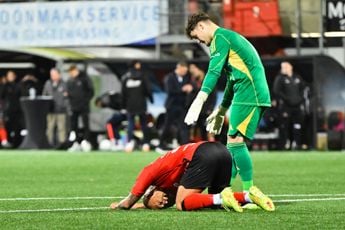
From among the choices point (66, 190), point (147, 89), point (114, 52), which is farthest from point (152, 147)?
point (66, 190)

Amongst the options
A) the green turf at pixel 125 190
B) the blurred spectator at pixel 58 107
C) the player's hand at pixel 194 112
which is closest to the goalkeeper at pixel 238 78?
the player's hand at pixel 194 112

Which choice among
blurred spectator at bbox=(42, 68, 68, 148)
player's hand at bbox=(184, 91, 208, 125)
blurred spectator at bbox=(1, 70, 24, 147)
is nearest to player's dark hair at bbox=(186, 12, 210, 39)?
player's hand at bbox=(184, 91, 208, 125)

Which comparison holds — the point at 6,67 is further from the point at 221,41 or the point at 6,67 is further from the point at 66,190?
the point at 221,41

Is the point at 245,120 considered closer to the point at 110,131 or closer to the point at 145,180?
the point at 145,180

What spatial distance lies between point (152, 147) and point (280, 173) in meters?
11.2

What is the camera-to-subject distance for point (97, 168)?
75.5 feet

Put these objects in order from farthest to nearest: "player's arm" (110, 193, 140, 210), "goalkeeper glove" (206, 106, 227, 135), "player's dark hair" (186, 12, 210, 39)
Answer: "goalkeeper glove" (206, 106, 227, 135)
"player's dark hair" (186, 12, 210, 39)
"player's arm" (110, 193, 140, 210)

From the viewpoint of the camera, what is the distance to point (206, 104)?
30141mm

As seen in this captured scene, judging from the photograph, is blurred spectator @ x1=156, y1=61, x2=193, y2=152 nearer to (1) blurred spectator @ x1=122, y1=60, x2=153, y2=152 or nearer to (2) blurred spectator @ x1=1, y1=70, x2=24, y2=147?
(1) blurred spectator @ x1=122, y1=60, x2=153, y2=152

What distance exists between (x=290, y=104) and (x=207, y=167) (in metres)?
18.4

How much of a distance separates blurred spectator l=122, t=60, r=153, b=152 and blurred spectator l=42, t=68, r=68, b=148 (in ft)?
9.17

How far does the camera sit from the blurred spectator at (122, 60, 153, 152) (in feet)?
100

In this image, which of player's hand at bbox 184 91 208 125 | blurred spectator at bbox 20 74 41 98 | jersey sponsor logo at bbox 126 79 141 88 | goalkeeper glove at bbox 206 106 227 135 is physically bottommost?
blurred spectator at bbox 20 74 41 98

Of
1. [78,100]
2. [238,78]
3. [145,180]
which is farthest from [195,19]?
[78,100]
